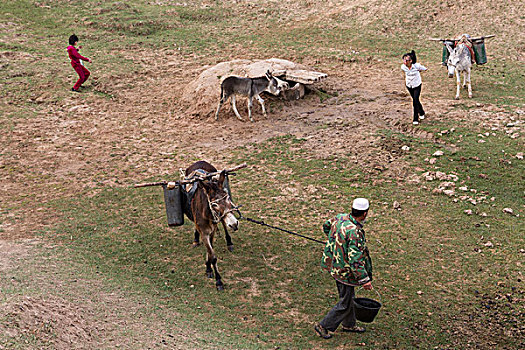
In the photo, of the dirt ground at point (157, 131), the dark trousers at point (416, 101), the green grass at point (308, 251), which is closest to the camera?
the green grass at point (308, 251)

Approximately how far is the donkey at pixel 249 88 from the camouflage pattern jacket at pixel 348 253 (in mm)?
8484

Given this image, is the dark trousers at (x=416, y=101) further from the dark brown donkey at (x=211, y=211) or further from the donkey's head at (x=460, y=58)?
the dark brown donkey at (x=211, y=211)

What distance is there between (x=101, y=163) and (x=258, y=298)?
681cm

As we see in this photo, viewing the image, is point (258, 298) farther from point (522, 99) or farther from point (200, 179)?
point (522, 99)

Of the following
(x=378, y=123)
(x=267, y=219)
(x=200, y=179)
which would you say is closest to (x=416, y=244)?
(x=267, y=219)

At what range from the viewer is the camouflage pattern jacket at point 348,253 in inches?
219

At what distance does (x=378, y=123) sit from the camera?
12531mm

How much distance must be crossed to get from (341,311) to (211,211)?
2296 mm

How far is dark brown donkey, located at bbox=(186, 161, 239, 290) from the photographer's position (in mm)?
6631

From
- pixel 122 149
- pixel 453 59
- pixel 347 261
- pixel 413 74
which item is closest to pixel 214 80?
pixel 122 149

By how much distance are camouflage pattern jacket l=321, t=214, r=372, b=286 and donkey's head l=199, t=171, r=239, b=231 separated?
1.44 meters

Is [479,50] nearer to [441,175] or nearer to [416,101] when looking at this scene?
[416,101]

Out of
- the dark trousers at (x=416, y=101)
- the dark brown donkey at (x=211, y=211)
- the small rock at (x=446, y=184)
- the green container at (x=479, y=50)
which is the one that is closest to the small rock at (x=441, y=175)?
the small rock at (x=446, y=184)

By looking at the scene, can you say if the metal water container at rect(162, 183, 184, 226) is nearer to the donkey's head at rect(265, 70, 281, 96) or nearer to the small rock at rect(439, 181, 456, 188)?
the small rock at rect(439, 181, 456, 188)
